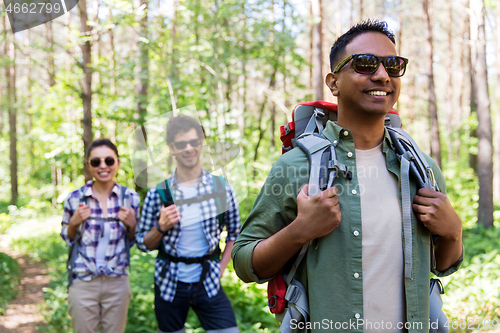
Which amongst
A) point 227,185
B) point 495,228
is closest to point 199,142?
point 227,185

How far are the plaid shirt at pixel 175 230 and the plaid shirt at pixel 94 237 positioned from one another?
274mm

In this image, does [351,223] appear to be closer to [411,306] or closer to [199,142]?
[411,306]

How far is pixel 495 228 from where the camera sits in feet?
27.8

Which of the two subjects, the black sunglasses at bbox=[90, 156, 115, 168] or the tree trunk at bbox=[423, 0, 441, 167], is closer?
the black sunglasses at bbox=[90, 156, 115, 168]

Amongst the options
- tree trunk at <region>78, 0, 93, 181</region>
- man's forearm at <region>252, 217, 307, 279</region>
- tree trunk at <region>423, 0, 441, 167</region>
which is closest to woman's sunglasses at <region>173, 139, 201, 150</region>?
man's forearm at <region>252, 217, 307, 279</region>

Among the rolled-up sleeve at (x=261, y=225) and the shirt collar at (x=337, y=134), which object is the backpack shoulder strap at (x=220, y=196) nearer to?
the rolled-up sleeve at (x=261, y=225)

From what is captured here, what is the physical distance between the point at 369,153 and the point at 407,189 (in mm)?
229

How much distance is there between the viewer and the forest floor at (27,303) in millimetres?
5387

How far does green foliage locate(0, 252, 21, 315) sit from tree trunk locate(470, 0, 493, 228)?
33.3 ft

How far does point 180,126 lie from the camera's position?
305 centimetres

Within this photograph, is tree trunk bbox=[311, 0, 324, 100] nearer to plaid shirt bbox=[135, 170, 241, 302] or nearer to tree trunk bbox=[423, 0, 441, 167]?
plaid shirt bbox=[135, 170, 241, 302]

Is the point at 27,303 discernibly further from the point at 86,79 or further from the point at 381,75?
the point at 381,75

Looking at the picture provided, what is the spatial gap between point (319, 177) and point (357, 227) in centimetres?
25

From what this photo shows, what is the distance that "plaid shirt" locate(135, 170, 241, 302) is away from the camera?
2982 millimetres
